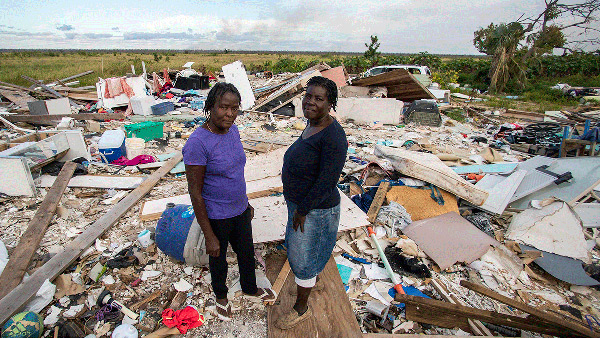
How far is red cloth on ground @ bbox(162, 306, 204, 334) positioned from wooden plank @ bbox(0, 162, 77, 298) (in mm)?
1432

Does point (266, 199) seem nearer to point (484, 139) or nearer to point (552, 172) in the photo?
point (552, 172)

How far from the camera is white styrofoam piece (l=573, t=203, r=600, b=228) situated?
363 cm

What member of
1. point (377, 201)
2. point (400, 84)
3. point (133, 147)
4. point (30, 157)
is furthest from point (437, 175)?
point (400, 84)

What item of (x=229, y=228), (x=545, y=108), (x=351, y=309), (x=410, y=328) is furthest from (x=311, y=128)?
(x=545, y=108)

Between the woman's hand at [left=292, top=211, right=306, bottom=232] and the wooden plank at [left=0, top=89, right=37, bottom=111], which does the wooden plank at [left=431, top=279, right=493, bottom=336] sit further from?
the wooden plank at [left=0, top=89, right=37, bottom=111]

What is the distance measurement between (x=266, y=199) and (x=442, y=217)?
2.19m

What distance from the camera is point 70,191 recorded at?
14.2ft

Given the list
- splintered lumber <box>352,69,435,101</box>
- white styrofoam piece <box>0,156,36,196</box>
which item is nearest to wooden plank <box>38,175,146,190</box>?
white styrofoam piece <box>0,156,36,196</box>

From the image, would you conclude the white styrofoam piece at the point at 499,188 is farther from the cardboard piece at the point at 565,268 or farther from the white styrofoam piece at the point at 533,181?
the cardboard piece at the point at 565,268

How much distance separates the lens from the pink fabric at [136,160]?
17.4ft

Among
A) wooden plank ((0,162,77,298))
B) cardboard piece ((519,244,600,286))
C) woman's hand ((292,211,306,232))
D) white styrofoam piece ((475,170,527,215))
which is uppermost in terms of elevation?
woman's hand ((292,211,306,232))

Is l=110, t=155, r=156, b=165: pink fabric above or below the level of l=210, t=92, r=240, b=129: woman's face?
below

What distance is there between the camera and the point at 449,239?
→ 329 centimetres

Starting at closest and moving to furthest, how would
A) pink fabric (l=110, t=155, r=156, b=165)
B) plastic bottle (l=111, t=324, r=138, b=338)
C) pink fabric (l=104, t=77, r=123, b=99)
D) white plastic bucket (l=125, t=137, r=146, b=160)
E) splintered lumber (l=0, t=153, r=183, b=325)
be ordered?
plastic bottle (l=111, t=324, r=138, b=338) < splintered lumber (l=0, t=153, r=183, b=325) < pink fabric (l=110, t=155, r=156, b=165) < white plastic bucket (l=125, t=137, r=146, b=160) < pink fabric (l=104, t=77, r=123, b=99)
